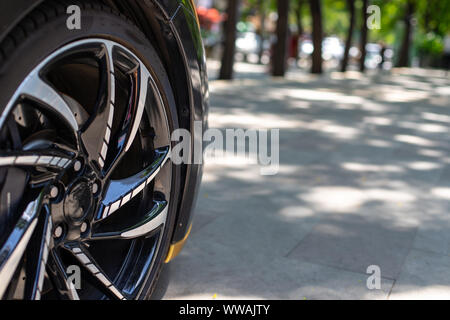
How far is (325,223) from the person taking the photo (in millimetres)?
4094

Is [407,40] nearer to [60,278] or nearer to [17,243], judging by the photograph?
[60,278]

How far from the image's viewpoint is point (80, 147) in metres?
2.00

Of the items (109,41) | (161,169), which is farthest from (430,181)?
(109,41)

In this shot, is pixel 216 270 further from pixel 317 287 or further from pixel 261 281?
pixel 317 287

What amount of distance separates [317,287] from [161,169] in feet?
3.80

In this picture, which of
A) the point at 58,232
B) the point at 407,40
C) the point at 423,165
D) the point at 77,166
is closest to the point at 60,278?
the point at 58,232

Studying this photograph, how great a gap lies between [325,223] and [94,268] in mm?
2304

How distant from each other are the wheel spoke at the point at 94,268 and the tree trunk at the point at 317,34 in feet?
70.4

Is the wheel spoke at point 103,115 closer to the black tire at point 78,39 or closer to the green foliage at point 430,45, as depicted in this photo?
the black tire at point 78,39

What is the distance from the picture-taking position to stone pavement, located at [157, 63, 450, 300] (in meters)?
3.07

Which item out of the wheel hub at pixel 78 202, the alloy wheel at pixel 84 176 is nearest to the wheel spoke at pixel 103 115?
the alloy wheel at pixel 84 176

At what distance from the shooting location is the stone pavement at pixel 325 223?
3.07m

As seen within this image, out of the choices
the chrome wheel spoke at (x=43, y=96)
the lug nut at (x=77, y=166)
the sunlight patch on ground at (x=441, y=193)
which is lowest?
the sunlight patch on ground at (x=441, y=193)

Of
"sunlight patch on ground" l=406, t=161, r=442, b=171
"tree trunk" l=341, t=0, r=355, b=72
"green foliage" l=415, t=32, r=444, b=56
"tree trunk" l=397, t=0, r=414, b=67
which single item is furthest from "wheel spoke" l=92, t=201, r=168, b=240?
"green foliage" l=415, t=32, r=444, b=56
